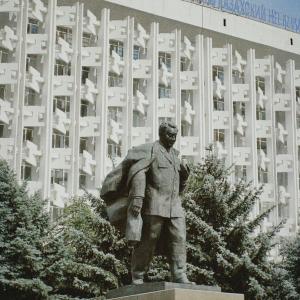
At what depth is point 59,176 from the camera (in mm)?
34781

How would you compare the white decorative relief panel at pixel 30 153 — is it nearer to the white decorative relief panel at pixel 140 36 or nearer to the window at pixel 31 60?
the window at pixel 31 60

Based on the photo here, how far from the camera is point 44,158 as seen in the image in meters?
34.2

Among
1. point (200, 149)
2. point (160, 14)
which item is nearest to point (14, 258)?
point (200, 149)

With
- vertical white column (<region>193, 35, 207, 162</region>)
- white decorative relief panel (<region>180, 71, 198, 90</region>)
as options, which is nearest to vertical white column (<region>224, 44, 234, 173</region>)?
vertical white column (<region>193, 35, 207, 162</region>)

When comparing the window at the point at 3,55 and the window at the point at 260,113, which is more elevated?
the window at the point at 3,55

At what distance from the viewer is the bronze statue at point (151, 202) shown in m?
10.0

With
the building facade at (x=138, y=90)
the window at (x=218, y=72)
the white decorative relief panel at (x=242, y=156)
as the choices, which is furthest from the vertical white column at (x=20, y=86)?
the white decorative relief panel at (x=242, y=156)

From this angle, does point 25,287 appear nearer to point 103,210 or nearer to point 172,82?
point 103,210

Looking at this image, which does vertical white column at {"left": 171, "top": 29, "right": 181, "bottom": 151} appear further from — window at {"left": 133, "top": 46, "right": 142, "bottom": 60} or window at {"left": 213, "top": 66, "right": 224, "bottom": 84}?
window at {"left": 213, "top": 66, "right": 224, "bottom": 84}

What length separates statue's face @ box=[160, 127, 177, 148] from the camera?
34.2ft

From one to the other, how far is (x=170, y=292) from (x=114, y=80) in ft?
95.8

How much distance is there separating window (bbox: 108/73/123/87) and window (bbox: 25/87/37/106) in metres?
4.05

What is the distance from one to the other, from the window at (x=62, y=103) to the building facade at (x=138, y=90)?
0.16 feet

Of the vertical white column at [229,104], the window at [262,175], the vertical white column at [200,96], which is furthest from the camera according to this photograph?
the window at [262,175]
